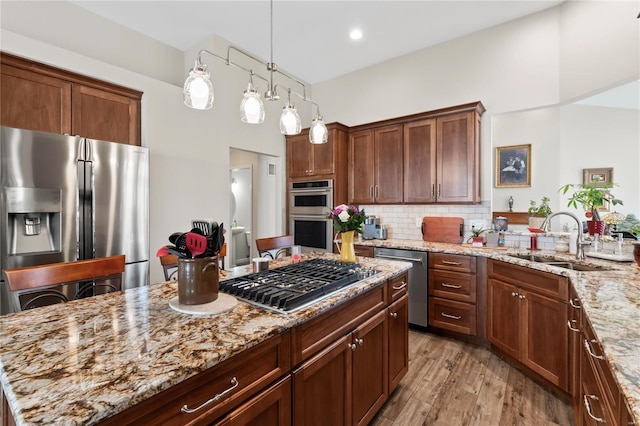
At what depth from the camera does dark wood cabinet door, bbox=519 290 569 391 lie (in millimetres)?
2006

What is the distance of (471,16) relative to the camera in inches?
121

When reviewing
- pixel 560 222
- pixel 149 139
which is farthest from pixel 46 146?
pixel 560 222

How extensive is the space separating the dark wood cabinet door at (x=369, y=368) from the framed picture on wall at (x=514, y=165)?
151 inches

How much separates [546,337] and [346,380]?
164 cm

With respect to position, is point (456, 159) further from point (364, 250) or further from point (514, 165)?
point (514, 165)

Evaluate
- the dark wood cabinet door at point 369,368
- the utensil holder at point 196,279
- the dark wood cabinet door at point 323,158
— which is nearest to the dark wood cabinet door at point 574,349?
the dark wood cabinet door at point 369,368

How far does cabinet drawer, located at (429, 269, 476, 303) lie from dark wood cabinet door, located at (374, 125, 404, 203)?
3.34 feet

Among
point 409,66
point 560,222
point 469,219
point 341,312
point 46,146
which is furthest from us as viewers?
point 560,222

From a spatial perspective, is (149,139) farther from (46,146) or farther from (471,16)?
(471,16)

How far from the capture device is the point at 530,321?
7.39ft

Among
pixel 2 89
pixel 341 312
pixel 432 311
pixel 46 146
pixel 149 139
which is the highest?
pixel 2 89

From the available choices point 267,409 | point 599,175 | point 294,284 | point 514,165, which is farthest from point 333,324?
point 599,175

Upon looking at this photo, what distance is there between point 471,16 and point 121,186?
3745 mm

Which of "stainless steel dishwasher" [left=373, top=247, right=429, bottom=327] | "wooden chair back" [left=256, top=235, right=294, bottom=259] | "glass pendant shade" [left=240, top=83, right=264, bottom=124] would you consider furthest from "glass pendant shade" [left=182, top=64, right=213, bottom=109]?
"stainless steel dishwasher" [left=373, top=247, right=429, bottom=327]
